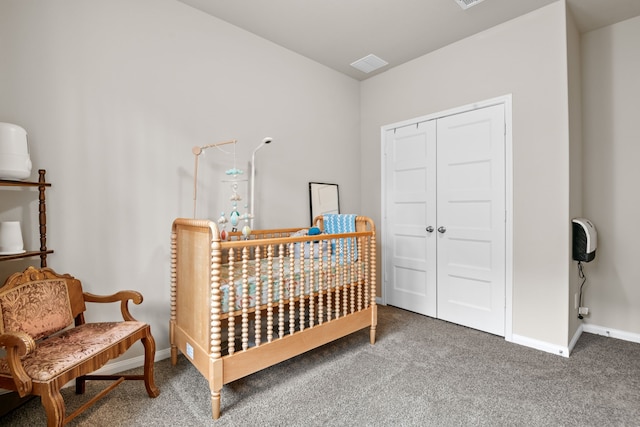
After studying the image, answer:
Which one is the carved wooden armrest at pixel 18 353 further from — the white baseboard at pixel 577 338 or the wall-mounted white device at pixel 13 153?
the white baseboard at pixel 577 338

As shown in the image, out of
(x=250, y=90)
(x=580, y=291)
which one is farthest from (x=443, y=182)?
(x=250, y=90)

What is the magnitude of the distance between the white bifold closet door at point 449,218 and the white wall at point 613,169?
915 mm

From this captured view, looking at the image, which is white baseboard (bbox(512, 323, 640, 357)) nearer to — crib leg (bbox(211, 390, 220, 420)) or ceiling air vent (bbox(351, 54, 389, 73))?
crib leg (bbox(211, 390, 220, 420))

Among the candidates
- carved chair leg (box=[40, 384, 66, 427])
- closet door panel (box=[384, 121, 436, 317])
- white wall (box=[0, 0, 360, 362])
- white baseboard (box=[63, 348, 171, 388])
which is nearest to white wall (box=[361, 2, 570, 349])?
closet door panel (box=[384, 121, 436, 317])

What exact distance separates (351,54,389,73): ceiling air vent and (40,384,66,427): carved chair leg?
3.45m

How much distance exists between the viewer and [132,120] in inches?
85.0

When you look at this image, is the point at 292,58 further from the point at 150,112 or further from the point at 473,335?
the point at 473,335

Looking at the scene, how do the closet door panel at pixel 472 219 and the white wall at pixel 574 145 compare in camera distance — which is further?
the closet door panel at pixel 472 219

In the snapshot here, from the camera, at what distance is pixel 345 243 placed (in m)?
2.35

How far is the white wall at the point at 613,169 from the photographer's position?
2660 mm

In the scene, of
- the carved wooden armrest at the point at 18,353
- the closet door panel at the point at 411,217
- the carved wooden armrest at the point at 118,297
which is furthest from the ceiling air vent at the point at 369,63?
the carved wooden armrest at the point at 18,353

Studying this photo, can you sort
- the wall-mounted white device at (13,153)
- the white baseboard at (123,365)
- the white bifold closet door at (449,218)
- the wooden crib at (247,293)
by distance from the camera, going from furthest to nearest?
the white bifold closet door at (449,218)
the white baseboard at (123,365)
the wooden crib at (247,293)
the wall-mounted white device at (13,153)

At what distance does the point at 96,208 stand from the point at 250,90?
1560 mm

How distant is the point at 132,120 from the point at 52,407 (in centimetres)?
170
